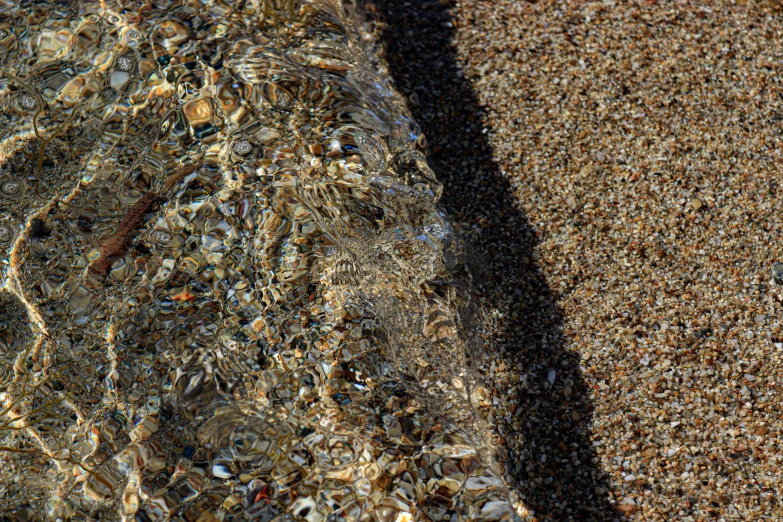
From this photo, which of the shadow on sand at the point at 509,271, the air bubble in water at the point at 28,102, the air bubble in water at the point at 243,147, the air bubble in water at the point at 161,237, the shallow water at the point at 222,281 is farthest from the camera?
the air bubble in water at the point at 28,102

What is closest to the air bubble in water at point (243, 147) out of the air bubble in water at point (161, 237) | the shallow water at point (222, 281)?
the shallow water at point (222, 281)

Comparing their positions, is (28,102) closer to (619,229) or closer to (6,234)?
(6,234)

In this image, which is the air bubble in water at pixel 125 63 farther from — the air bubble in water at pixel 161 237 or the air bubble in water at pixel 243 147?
the air bubble in water at pixel 161 237

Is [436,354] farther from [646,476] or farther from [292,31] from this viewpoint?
[292,31]

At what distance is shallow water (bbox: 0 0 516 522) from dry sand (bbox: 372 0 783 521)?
0.24 meters

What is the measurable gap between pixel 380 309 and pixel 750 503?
4.11 ft

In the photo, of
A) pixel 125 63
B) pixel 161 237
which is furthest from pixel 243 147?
pixel 125 63

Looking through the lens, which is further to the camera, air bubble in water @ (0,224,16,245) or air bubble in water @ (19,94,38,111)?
air bubble in water @ (19,94,38,111)

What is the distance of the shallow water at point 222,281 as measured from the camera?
1974mm

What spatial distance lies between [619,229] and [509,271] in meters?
0.45

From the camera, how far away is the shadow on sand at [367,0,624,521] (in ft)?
7.04

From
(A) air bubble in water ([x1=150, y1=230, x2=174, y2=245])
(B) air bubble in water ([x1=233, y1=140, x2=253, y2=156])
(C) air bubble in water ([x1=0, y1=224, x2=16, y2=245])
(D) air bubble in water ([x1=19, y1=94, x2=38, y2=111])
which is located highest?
(B) air bubble in water ([x1=233, y1=140, x2=253, y2=156])

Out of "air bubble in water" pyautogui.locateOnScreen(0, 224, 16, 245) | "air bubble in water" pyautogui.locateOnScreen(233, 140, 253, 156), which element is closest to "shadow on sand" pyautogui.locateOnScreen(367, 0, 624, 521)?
"air bubble in water" pyautogui.locateOnScreen(233, 140, 253, 156)

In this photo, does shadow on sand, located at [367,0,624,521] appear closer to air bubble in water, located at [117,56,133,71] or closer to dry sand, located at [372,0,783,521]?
dry sand, located at [372,0,783,521]
